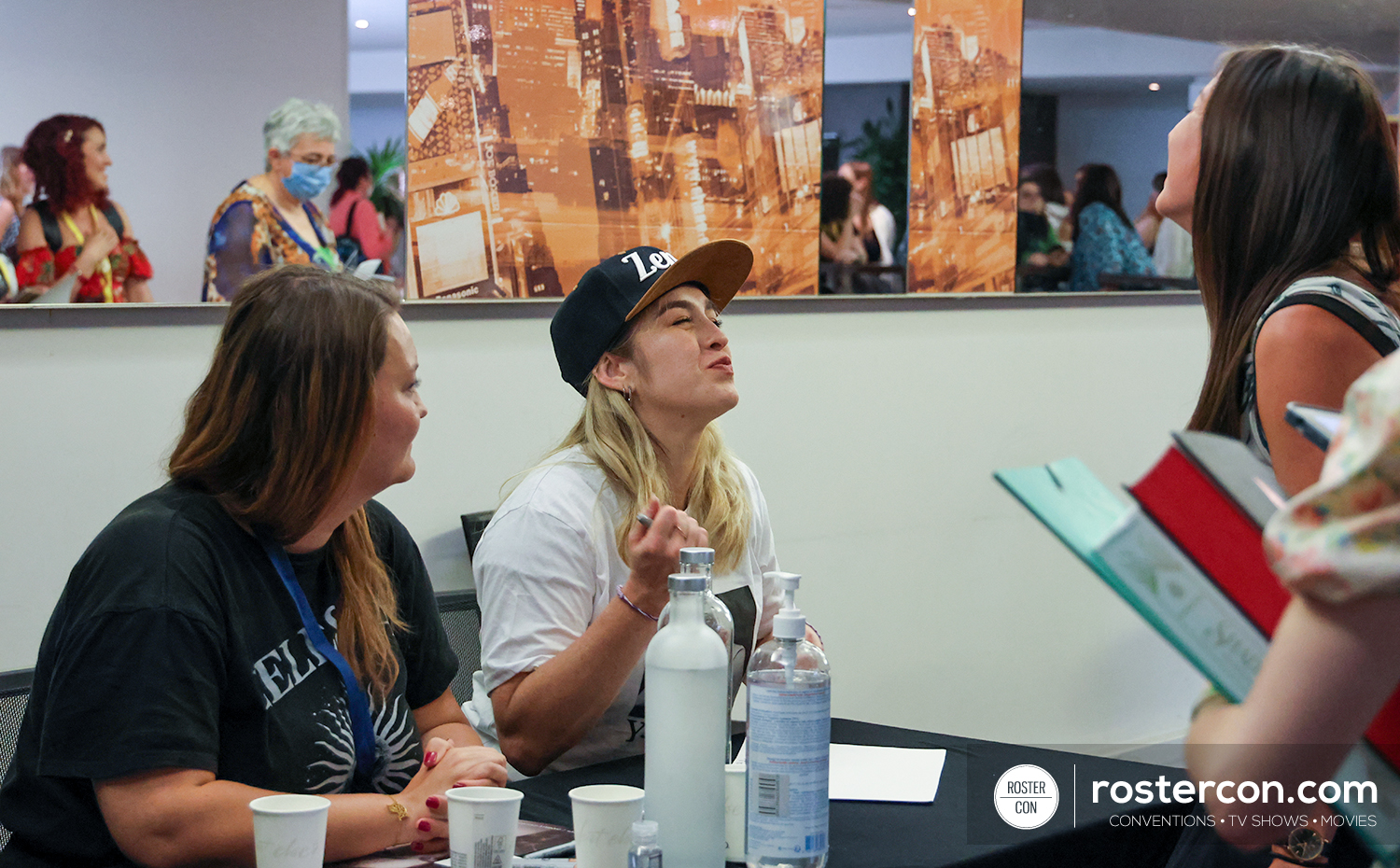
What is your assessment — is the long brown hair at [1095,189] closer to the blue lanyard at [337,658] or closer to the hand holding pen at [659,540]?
the hand holding pen at [659,540]

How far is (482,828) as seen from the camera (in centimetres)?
108

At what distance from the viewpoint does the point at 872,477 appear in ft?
11.1

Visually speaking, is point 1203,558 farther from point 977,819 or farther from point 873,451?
point 873,451

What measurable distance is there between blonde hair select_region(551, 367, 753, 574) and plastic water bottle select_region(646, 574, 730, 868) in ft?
2.36

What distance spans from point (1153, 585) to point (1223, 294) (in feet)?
3.05

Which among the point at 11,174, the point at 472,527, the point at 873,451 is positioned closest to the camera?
the point at 11,174

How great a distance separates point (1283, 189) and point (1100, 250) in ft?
8.29

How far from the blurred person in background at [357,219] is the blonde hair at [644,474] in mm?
725

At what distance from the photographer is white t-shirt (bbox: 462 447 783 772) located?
171 centimetres

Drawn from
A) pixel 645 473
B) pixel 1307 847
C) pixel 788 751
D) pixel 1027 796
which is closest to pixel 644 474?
pixel 645 473

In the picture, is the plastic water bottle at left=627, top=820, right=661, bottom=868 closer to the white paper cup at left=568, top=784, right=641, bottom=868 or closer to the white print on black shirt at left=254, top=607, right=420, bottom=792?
the white paper cup at left=568, top=784, right=641, bottom=868

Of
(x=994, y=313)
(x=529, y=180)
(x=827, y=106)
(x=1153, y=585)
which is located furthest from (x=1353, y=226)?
(x=994, y=313)

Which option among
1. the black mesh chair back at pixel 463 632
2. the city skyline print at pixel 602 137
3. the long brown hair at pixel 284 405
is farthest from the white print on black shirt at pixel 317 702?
the city skyline print at pixel 602 137

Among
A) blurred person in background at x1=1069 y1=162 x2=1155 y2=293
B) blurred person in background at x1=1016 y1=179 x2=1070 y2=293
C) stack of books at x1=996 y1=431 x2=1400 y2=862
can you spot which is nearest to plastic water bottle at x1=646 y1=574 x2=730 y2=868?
stack of books at x1=996 y1=431 x2=1400 y2=862
